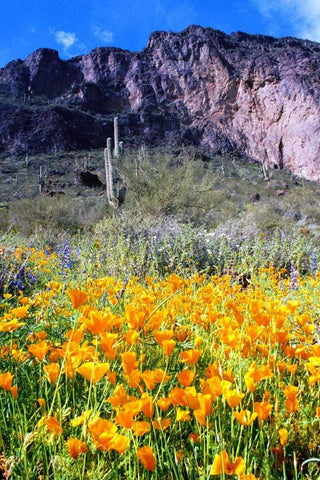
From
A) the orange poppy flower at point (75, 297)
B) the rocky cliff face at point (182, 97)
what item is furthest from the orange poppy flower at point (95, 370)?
the rocky cliff face at point (182, 97)

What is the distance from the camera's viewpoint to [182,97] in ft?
196

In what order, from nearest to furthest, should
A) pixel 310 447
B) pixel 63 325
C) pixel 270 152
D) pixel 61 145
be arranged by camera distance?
pixel 310 447 → pixel 63 325 → pixel 61 145 → pixel 270 152

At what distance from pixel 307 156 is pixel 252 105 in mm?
12597

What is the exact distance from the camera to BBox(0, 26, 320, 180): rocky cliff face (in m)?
48.9

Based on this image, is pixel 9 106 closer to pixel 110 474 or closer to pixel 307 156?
pixel 307 156

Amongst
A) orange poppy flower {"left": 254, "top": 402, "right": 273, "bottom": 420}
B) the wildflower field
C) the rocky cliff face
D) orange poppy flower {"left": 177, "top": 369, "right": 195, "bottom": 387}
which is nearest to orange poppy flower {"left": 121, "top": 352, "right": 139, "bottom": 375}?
the wildflower field

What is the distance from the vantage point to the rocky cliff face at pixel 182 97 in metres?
48.9

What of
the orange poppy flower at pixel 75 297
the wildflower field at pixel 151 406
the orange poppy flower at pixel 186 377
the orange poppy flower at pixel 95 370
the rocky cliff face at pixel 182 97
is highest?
the rocky cliff face at pixel 182 97

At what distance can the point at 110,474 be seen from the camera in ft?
3.14

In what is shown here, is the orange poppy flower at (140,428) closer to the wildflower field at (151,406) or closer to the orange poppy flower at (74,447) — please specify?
the wildflower field at (151,406)

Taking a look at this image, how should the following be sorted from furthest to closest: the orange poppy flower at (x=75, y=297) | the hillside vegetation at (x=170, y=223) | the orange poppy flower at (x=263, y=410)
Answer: the hillside vegetation at (x=170, y=223)
the orange poppy flower at (x=75, y=297)
the orange poppy flower at (x=263, y=410)

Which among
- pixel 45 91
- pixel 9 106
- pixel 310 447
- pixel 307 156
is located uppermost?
pixel 45 91

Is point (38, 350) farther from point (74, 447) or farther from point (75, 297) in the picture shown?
point (74, 447)

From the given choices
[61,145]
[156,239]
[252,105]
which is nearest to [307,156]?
[252,105]
